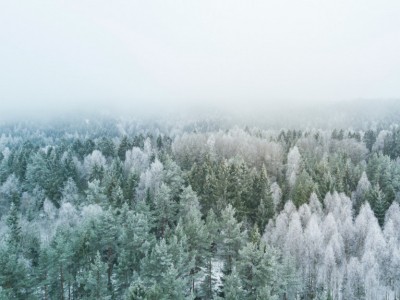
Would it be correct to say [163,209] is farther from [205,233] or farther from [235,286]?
[235,286]

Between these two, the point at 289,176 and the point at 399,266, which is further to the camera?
the point at 289,176

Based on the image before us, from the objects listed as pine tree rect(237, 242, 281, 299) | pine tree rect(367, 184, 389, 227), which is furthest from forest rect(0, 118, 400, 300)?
pine tree rect(367, 184, 389, 227)

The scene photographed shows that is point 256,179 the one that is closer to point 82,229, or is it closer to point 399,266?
point 399,266

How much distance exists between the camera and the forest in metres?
43.3

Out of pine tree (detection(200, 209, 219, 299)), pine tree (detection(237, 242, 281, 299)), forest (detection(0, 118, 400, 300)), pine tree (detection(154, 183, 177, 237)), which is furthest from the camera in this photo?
pine tree (detection(154, 183, 177, 237))

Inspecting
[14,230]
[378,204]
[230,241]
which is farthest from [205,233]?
[378,204]

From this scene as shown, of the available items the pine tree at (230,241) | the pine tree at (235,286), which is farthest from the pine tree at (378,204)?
the pine tree at (235,286)

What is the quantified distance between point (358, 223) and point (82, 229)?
4283 cm

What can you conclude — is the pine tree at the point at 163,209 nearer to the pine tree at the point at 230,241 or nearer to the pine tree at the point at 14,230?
the pine tree at the point at 230,241

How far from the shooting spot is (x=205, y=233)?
165 ft

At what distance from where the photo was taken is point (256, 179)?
73875 mm

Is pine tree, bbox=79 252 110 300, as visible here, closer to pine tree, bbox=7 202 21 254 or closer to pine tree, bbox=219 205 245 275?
pine tree, bbox=7 202 21 254

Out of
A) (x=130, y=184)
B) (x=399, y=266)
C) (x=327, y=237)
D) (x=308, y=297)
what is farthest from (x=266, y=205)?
(x=130, y=184)

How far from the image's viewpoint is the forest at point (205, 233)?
43312 millimetres
